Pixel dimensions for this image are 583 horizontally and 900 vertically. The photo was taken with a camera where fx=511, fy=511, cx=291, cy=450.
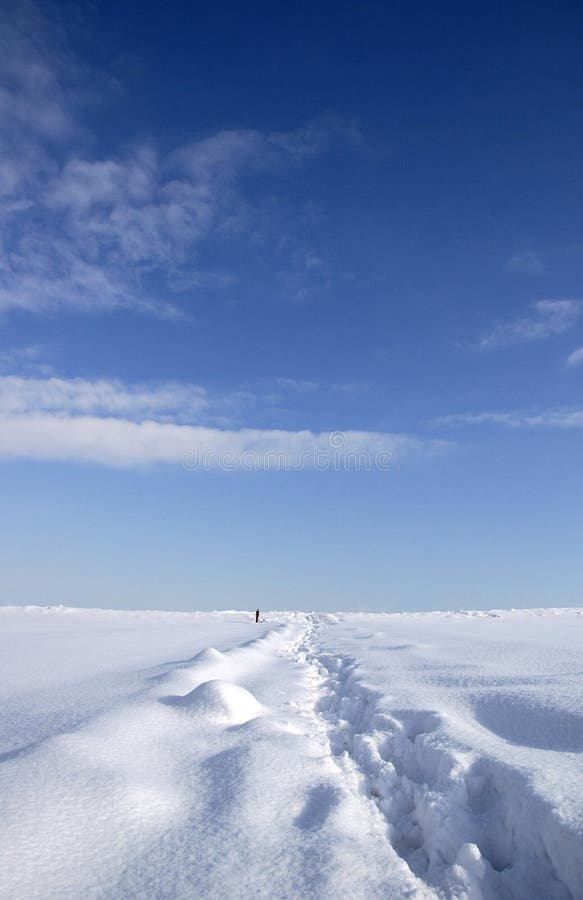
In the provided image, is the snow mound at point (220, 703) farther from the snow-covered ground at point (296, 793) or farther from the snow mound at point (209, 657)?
the snow mound at point (209, 657)

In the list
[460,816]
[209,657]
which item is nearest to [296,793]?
[460,816]

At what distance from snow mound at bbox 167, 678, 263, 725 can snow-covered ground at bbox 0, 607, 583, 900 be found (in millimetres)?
23

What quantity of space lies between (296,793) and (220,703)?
1445 millimetres

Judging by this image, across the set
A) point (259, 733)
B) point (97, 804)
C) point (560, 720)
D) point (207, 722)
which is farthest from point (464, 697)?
point (97, 804)

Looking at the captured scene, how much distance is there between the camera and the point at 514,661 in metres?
6.60

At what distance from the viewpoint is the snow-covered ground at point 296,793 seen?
2088 millimetres

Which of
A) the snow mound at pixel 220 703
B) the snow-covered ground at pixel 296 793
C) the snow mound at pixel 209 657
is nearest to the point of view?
the snow-covered ground at pixel 296 793

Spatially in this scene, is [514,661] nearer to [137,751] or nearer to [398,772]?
[398,772]

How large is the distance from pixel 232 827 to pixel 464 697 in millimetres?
2795

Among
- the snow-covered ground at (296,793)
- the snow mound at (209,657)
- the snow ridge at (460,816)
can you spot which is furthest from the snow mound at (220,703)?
the snow mound at (209,657)

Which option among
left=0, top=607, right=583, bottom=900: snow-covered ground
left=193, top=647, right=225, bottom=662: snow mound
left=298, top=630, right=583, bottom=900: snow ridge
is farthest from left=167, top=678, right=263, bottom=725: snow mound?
left=193, top=647, right=225, bottom=662: snow mound

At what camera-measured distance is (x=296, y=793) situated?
2.84 metres

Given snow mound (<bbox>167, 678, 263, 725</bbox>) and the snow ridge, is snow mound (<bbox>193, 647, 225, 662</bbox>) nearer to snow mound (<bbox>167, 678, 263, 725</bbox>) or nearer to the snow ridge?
snow mound (<bbox>167, 678, 263, 725</bbox>)

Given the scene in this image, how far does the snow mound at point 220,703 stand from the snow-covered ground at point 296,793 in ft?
0.08
